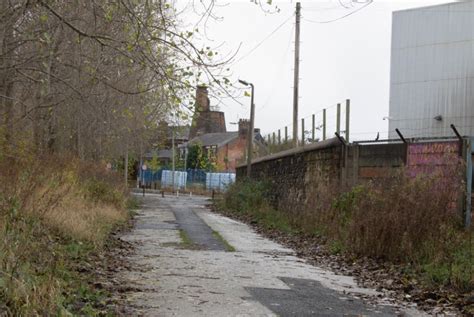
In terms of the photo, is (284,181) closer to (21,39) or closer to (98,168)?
(98,168)

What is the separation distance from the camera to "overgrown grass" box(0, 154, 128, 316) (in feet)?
17.7

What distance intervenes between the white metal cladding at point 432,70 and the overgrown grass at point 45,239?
20896 mm

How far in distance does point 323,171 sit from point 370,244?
693 cm

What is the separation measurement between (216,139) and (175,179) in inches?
823

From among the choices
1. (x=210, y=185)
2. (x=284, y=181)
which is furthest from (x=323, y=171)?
(x=210, y=185)

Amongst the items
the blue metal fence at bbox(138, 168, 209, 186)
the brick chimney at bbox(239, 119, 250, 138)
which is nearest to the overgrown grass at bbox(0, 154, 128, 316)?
Result: the blue metal fence at bbox(138, 168, 209, 186)

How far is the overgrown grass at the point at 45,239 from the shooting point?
17.7ft

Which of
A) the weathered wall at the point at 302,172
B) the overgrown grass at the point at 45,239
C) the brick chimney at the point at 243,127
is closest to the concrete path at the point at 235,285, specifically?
the overgrown grass at the point at 45,239

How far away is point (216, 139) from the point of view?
8631 centimetres

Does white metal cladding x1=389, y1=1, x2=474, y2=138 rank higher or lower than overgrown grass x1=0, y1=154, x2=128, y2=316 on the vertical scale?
higher

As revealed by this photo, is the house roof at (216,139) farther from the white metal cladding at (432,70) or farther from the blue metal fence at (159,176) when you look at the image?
the white metal cladding at (432,70)

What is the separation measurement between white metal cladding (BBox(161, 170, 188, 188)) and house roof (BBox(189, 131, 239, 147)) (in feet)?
49.1

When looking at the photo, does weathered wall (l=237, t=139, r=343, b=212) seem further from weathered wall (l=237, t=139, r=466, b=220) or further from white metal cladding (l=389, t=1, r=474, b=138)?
white metal cladding (l=389, t=1, r=474, b=138)

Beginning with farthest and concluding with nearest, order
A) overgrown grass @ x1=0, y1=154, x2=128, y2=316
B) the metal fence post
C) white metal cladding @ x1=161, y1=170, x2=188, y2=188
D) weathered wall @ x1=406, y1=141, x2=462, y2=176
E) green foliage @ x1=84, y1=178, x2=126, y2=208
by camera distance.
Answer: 1. white metal cladding @ x1=161, y1=170, x2=188, y2=188
2. green foliage @ x1=84, y1=178, x2=126, y2=208
3. weathered wall @ x1=406, y1=141, x2=462, y2=176
4. the metal fence post
5. overgrown grass @ x1=0, y1=154, x2=128, y2=316
